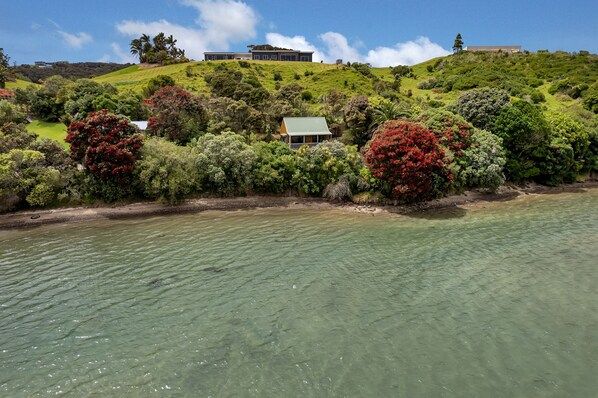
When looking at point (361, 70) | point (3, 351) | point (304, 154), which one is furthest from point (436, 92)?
point (3, 351)

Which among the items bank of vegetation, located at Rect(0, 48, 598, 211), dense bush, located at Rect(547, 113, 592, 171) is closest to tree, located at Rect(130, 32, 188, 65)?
bank of vegetation, located at Rect(0, 48, 598, 211)

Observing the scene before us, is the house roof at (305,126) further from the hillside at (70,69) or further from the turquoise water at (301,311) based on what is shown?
the hillside at (70,69)

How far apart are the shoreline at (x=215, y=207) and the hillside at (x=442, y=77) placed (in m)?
40.4

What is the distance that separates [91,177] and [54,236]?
8630 mm

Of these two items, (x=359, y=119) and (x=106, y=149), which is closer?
(x=106, y=149)

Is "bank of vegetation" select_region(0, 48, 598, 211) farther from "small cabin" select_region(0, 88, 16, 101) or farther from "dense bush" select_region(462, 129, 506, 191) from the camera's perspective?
"small cabin" select_region(0, 88, 16, 101)

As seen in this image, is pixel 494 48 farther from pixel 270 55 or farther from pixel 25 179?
pixel 25 179

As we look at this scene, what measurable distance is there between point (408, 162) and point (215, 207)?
2192cm

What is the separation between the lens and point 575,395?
14.4 m

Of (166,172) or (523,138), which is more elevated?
(523,138)

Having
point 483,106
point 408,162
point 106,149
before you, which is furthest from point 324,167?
point 483,106

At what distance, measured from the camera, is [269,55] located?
137875mm

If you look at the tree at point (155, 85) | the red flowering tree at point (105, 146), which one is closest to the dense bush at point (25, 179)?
the red flowering tree at point (105, 146)

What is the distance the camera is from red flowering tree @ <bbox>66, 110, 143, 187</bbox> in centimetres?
3794
